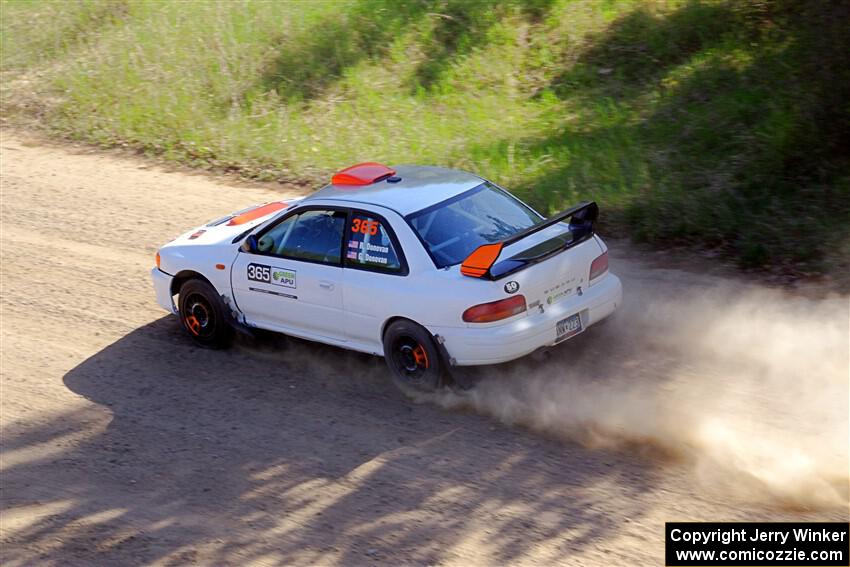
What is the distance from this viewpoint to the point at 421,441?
771 centimetres

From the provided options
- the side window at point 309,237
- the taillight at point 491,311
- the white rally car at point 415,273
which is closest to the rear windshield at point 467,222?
the white rally car at point 415,273

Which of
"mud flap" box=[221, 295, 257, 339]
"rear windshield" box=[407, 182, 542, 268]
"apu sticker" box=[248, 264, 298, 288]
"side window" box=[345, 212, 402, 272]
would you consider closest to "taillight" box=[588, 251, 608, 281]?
"rear windshield" box=[407, 182, 542, 268]

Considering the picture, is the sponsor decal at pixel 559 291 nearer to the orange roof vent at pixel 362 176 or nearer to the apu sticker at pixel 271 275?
the orange roof vent at pixel 362 176

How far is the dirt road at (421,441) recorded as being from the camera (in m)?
6.59

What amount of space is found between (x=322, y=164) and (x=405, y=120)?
1.70m

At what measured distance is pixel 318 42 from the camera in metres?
17.5

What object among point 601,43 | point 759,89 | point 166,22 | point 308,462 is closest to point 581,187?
point 759,89

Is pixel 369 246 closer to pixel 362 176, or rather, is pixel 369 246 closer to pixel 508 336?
pixel 362 176

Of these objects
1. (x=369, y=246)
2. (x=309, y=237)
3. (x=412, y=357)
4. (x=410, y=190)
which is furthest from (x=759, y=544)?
(x=309, y=237)

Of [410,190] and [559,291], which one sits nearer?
[559,291]

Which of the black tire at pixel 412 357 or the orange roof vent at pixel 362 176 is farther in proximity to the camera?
the orange roof vent at pixel 362 176

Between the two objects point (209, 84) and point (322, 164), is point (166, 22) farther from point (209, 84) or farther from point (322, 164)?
point (322, 164)

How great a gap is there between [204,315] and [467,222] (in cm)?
285

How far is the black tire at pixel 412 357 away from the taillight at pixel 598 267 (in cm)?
146
